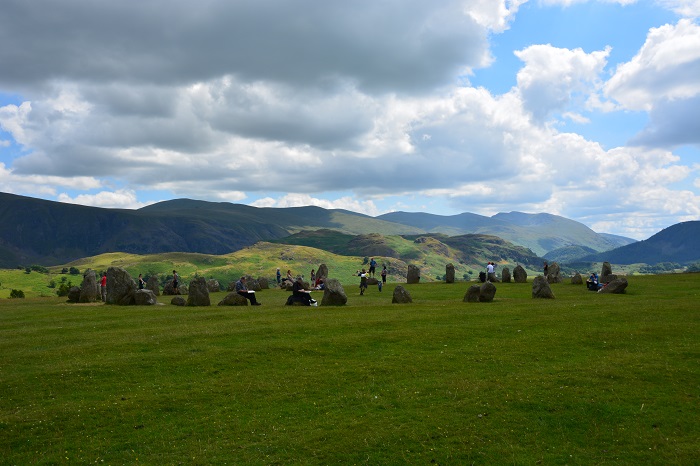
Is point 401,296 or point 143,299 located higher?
point 401,296

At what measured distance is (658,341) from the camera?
922 inches

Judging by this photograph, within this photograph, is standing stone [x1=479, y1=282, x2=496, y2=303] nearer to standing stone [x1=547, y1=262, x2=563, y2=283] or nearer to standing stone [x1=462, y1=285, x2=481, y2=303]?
standing stone [x1=462, y1=285, x2=481, y2=303]

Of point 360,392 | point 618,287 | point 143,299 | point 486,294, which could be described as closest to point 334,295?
point 486,294

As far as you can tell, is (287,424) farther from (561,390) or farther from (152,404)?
(561,390)

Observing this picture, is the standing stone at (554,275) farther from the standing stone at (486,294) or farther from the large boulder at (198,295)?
the large boulder at (198,295)

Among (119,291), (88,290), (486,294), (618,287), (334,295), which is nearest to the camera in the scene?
(486,294)

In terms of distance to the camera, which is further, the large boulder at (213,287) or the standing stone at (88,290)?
the large boulder at (213,287)

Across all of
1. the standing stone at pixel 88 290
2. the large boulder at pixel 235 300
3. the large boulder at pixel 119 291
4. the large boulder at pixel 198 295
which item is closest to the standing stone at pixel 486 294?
the large boulder at pixel 235 300

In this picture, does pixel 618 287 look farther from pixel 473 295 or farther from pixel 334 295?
pixel 334 295

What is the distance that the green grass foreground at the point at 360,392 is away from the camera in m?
14.1

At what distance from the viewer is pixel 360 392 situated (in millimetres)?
18031

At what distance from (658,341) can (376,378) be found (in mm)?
14031

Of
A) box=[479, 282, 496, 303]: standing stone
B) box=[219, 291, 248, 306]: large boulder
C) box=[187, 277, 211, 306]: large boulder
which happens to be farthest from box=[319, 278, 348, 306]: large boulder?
box=[479, 282, 496, 303]: standing stone

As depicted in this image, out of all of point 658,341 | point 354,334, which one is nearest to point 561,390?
point 658,341
